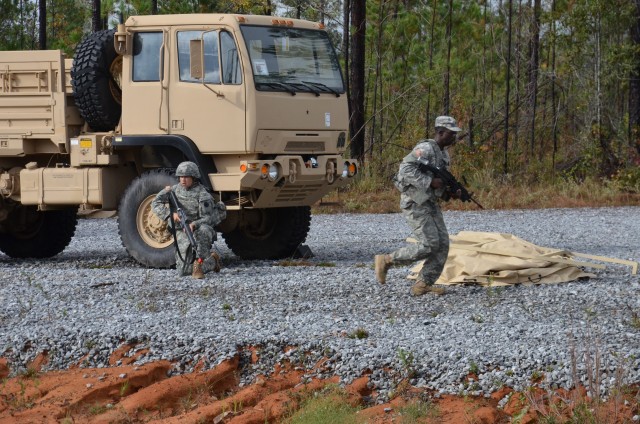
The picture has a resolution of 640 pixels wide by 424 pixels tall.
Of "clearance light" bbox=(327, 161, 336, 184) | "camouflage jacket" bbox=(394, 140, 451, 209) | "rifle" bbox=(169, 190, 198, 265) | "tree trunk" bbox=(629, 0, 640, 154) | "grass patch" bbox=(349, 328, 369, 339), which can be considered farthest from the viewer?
"tree trunk" bbox=(629, 0, 640, 154)

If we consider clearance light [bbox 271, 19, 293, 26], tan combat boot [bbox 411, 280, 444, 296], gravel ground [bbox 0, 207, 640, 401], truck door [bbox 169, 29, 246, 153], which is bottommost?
gravel ground [bbox 0, 207, 640, 401]

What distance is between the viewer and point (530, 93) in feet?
93.2

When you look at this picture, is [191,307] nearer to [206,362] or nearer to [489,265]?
[206,362]

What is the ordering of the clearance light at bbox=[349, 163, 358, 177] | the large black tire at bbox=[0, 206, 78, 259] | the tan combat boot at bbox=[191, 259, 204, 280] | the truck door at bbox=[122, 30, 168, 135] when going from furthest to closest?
the large black tire at bbox=[0, 206, 78, 259]
the clearance light at bbox=[349, 163, 358, 177]
the truck door at bbox=[122, 30, 168, 135]
the tan combat boot at bbox=[191, 259, 204, 280]

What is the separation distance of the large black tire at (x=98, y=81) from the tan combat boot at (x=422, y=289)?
196 inches

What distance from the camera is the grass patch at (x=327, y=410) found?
7141 millimetres

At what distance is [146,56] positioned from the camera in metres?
13.6

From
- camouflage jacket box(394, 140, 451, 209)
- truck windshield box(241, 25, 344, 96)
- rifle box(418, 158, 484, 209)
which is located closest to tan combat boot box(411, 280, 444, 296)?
camouflage jacket box(394, 140, 451, 209)

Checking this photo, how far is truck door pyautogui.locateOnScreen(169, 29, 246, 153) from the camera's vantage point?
42.8 feet

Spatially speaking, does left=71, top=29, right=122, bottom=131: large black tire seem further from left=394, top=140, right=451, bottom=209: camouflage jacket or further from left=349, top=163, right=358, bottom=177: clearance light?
left=394, top=140, right=451, bottom=209: camouflage jacket

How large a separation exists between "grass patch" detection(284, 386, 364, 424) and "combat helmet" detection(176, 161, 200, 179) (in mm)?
5174

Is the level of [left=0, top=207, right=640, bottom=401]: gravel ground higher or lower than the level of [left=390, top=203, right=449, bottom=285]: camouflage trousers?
lower

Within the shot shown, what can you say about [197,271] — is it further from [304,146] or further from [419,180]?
[419,180]

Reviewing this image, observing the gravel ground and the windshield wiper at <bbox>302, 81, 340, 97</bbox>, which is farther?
the windshield wiper at <bbox>302, 81, 340, 97</bbox>
